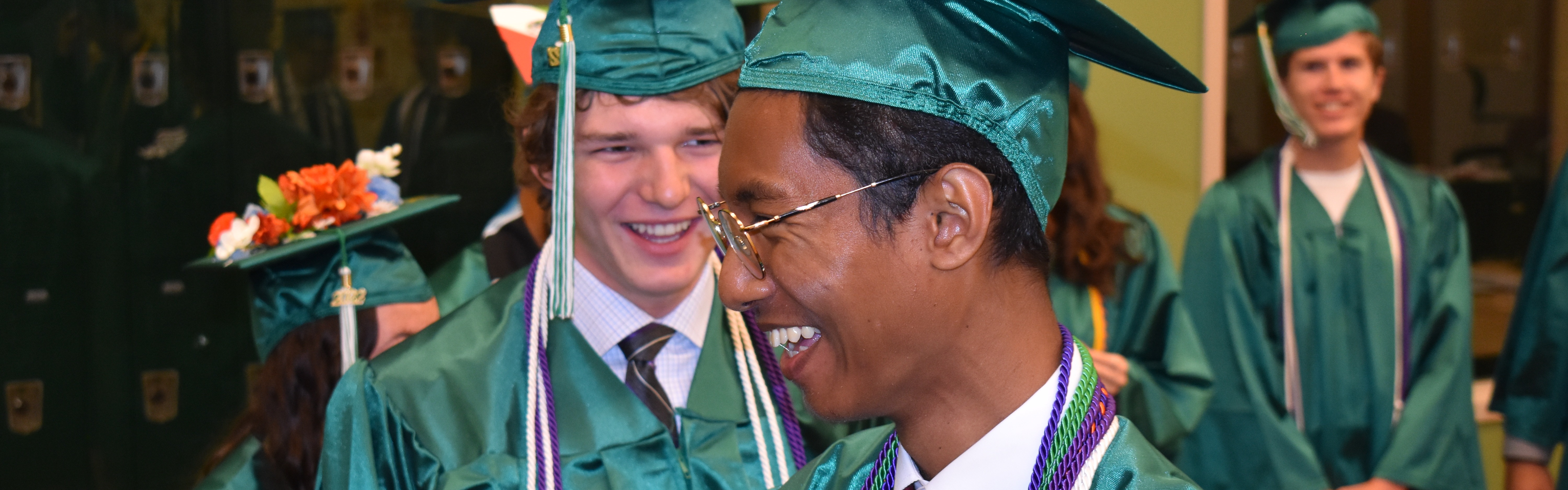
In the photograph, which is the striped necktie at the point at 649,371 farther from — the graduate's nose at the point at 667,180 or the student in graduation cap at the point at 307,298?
the student in graduation cap at the point at 307,298

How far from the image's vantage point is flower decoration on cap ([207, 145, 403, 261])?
7.25 ft

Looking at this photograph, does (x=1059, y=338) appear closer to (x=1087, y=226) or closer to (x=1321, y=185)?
(x=1087, y=226)

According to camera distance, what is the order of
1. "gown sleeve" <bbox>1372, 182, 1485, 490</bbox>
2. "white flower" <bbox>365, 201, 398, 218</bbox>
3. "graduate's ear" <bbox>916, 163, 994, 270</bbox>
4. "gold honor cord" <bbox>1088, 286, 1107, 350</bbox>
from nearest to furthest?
"graduate's ear" <bbox>916, 163, 994, 270</bbox>
"white flower" <bbox>365, 201, 398, 218</bbox>
"gold honor cord" <bbox>1088, 286, 1107, 350</bbox>
"gown sleeve" <bbox>1372, 182, 1485, 490</bbox>

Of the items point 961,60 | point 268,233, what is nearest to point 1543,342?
point 961,60

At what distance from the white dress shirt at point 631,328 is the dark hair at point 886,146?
762 mm

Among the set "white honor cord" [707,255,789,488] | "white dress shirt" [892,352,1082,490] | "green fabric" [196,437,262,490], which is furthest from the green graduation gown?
"green fabric" [196,437,262,490]

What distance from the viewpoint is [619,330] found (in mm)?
1736

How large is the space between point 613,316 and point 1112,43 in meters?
0.88

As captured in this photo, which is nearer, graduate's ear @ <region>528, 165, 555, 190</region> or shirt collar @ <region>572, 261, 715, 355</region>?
shirt collar @ <region>572, 261, 715, 355</region>

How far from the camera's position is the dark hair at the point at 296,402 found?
2.11 m

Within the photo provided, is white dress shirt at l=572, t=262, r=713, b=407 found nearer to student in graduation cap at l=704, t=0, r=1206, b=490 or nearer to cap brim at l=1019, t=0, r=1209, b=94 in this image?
student in graduation cap at l=704, t=0, r=1206, b=490

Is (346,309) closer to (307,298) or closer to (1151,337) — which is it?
(307,298)

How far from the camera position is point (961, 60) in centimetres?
103

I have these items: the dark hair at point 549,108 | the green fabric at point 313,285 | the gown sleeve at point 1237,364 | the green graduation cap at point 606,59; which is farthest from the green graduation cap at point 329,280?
the gown sleeve at point 1237,364
